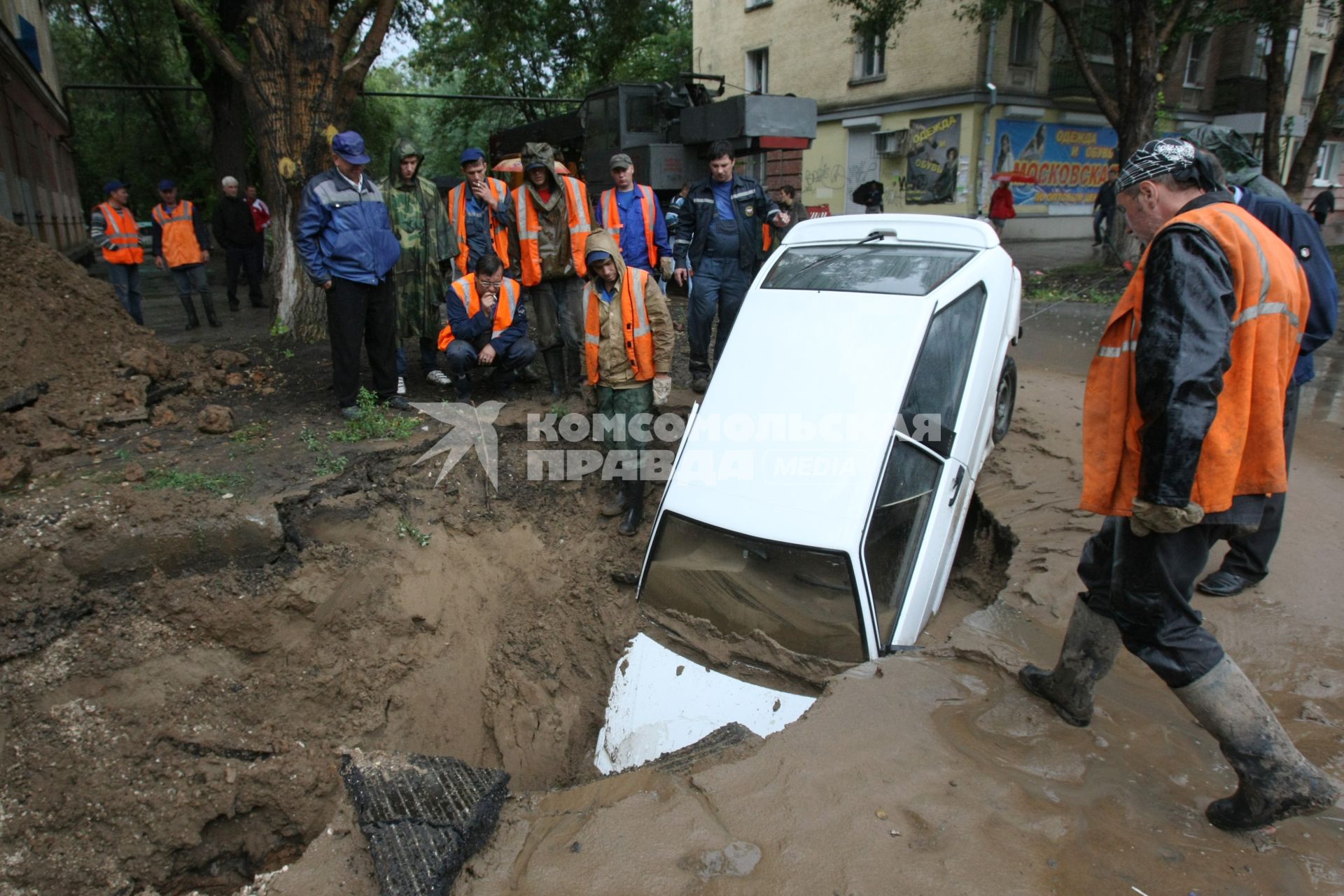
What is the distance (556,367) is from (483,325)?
643mm

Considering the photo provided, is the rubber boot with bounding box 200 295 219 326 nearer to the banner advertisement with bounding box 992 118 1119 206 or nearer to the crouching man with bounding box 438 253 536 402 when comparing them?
the crouching man with bounding box 438 253 536 402

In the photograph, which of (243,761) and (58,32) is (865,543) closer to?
(243,761)

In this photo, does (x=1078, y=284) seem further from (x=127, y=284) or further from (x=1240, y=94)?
(x=1240, y=94)

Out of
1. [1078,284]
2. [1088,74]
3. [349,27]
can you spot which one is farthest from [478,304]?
[1088,74]

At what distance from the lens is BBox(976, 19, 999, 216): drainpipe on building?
19.1 meters

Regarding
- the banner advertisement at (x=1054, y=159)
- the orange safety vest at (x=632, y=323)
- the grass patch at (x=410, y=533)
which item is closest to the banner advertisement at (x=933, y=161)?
the banner advertisement at (x=1054, y=159)

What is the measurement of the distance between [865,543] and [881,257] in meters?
1.81

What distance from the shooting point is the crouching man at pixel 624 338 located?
16.4 feet

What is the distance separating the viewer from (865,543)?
337 centimetres

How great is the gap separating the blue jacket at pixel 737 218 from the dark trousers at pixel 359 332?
7.48 ft

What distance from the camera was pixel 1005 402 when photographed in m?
5.67

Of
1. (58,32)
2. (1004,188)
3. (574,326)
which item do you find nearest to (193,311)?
(574,326)

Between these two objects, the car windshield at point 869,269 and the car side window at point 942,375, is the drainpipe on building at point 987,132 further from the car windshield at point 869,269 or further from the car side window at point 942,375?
the car side window at point 942,375

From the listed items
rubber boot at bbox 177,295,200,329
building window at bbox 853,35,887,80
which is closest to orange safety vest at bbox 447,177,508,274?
rubber boot at bbox 177,295,200,329
